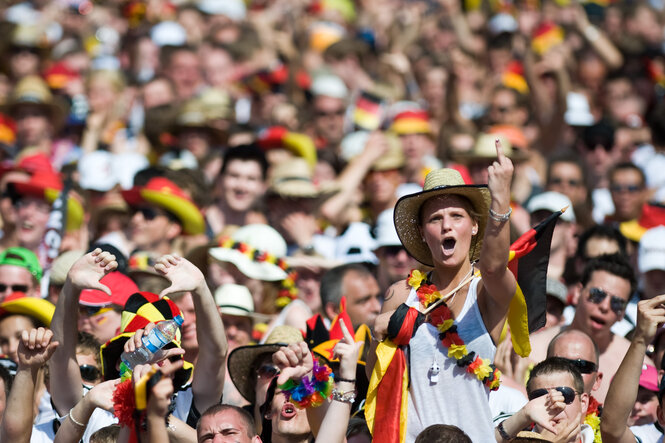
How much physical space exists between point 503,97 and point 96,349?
648 centimetres

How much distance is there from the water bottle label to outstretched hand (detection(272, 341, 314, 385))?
0.54 m

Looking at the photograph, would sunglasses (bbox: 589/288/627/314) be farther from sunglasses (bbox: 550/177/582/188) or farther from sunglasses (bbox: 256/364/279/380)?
sunglasses (bbox: 550/177/582/188)

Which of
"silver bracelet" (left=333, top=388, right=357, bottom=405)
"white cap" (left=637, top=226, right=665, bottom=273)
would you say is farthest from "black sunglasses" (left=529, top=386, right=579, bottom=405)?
"white cap" (left=637, top=226, right=665, bottom=273)

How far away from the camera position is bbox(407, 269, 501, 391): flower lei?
5496 mm

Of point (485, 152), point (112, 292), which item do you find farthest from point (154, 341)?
point (485, 152)

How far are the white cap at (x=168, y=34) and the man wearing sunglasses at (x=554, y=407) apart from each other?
918 cm

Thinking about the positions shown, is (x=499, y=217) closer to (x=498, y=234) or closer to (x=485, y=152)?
(x=498, y=234)

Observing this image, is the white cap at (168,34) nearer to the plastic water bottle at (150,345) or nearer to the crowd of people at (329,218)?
the crowd of people at (329,218)

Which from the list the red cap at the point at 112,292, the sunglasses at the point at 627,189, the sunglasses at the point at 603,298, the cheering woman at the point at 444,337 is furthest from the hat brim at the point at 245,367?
the sunglasses at the point at 627,189

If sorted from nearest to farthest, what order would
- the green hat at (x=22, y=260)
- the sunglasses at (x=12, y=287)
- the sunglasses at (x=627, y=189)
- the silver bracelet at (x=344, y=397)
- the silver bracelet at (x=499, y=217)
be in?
the silver bracelet at (x=499, y=217) < the silver bracelet at (x=344, y=397) < the sunglasses at (x=12, y=287) < the green hat at (x=22, y=260) < the sunglasses at (x=627, y=189)

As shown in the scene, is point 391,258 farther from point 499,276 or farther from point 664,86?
point 664,86

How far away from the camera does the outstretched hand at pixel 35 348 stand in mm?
5695

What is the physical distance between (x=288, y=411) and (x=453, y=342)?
3.48ft

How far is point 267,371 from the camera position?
6.68 metres
